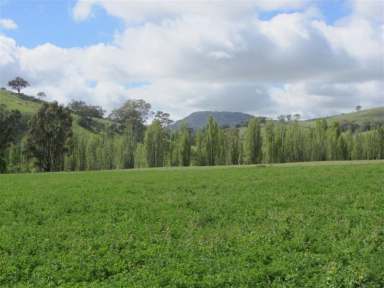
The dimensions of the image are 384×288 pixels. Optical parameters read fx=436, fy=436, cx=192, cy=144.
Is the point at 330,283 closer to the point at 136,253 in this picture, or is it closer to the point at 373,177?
the point at 136,253

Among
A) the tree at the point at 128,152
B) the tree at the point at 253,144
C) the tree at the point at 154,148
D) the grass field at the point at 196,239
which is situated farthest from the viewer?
the tree at the point at 128,152

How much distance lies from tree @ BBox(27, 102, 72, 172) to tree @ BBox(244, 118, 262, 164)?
5003 cm

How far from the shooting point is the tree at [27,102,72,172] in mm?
93562

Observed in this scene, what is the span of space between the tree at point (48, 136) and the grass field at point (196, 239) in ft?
235

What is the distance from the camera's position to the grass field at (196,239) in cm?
1175

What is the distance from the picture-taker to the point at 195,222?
18.4 meters

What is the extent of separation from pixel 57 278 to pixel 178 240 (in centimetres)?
481

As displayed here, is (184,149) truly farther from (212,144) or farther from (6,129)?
(6,129)

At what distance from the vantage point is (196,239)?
611 inches

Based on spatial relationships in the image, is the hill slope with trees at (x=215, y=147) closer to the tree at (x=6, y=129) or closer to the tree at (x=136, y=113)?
the tree at (x=6, y=129)

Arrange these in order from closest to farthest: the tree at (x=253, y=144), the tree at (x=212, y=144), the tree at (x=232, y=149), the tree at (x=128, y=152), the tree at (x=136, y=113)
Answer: the tree at (x=212, y=144) < the tree at (x=253, y=144) < the tree at (x=232, y=149) < the tree at (x=128, y=152) < the tree at (x=136, y=113)

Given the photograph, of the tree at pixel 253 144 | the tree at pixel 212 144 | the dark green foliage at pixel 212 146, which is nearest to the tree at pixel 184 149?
the dark green foliage at pixel 212 146

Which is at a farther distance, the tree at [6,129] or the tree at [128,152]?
the tree at [128,152]

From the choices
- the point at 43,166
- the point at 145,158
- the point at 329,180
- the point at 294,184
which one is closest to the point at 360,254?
the point at 294,184
